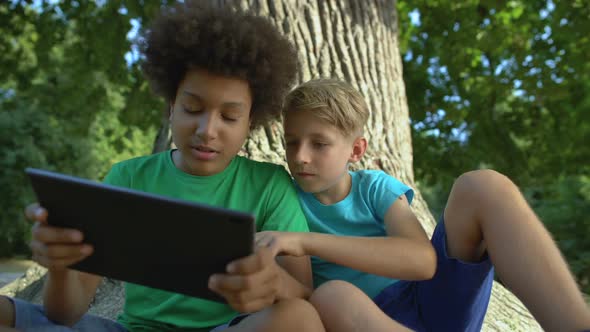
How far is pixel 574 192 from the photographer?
7426 mm

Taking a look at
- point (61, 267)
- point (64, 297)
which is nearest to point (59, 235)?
point (61, 267)

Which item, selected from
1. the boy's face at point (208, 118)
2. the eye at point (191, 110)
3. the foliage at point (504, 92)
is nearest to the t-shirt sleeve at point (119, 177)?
→ the boy's face at point (208, 118)

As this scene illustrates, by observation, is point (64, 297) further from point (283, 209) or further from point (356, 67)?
point (356, 67)

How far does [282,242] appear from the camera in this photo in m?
1.61

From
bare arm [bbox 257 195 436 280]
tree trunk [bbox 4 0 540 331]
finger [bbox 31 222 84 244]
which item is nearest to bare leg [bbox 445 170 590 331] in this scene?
bare arm [bbox 257 195 436 280]

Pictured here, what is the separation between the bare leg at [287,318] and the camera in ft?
4.90

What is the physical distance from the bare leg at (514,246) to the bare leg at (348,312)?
37 cm

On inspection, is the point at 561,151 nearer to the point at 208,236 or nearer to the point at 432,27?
the point at 432,27

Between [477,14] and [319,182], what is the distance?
16.4 feet

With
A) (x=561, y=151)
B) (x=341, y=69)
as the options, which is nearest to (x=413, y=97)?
(x=561, y=151)

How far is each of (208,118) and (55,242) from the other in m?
0.61

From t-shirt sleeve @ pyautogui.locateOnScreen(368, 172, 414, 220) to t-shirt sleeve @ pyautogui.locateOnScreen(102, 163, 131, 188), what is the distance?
841 mm

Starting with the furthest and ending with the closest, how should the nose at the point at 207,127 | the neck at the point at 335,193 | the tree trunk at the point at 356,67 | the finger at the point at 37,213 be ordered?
the tree trunk at the point at 356,67, the neck at the point at 335,193, the nose at the point at 207,127, the finger at the point at 37,213

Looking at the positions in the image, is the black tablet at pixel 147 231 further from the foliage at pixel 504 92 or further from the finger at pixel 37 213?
the foliage at pixel 504 92
